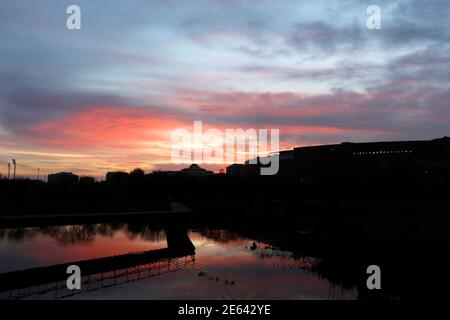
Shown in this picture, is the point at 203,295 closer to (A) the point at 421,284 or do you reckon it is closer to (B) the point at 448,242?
(A) the point at 421,284

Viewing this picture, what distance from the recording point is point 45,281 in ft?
112

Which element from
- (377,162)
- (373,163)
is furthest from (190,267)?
(377,162)

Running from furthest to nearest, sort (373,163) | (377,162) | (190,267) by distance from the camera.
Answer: (377,162) → (373,163) → (190,267)

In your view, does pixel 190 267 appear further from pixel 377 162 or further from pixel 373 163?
pixel 377 162

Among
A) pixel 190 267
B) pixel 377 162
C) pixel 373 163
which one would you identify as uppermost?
pixel 377 162

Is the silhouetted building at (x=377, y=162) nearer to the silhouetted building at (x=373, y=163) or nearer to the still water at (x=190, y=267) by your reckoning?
the silhouetted building at (x=373, y=163)

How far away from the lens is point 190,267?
136 feet

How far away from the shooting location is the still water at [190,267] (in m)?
31.1

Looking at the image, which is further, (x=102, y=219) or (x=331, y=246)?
(x=102, y=219)

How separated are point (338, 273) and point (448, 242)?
47.5 ft

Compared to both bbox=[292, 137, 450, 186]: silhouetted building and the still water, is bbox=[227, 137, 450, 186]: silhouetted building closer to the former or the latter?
bbox=[292, 137, 450, 186]: silhouetted building

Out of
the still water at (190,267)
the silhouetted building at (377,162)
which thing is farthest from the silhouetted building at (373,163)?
the still water at (190,267)

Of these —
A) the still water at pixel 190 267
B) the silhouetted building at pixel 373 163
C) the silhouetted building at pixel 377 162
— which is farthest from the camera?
the silhouetted building at pixel 377 162
